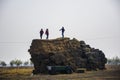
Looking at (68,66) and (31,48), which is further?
(31,48)

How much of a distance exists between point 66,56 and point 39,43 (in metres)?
3.16

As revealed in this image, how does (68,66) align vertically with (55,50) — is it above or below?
below

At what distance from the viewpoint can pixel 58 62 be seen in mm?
26672

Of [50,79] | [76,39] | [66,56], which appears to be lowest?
[50,79]

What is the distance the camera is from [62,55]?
27.2 meters

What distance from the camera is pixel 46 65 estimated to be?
87.9 feet

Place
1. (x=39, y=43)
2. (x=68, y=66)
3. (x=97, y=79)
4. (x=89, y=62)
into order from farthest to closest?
→ 1. (x=89, y=62)
2. (x=39, y=43)
3. (x=68, y=66)
4. (x=97, y=79)

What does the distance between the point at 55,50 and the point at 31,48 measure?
2697 mm

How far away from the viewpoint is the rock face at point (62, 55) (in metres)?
26.9

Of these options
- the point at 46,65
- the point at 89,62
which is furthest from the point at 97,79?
the point at 89,62

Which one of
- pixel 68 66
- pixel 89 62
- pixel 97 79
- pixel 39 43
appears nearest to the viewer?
pixel 97 79

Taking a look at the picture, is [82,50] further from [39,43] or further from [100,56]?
[39,43]

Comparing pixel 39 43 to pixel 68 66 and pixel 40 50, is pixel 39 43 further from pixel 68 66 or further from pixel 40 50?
pixel 68 66

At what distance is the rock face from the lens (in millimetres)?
26906
